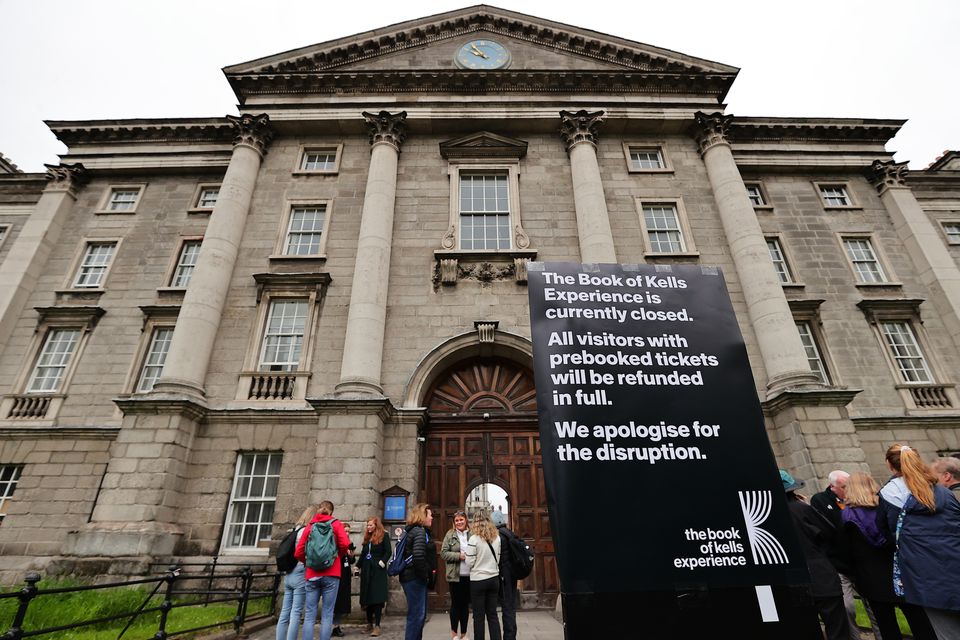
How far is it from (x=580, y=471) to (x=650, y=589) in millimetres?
689

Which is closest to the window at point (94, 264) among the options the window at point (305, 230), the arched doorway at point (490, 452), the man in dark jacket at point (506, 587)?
the window at point (305, 230)

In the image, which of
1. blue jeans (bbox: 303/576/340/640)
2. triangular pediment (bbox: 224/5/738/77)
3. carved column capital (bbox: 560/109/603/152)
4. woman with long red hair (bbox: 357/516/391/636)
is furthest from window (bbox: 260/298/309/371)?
carved column capital (bbox: 560/109/603/152)

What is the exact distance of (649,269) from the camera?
362 centimetres

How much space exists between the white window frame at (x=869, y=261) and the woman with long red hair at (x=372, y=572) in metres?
18.3

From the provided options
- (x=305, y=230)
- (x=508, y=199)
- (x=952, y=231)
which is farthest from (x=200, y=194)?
(x=952, y=231)

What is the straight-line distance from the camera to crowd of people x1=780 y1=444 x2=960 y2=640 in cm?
362

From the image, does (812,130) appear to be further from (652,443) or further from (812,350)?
(652,443)

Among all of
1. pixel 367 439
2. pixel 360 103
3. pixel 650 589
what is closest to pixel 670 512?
pixel 650 589

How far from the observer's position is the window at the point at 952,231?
1939 centimetres

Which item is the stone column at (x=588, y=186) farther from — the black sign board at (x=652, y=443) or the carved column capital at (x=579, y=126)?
the black sign board at (x=652, y=443)

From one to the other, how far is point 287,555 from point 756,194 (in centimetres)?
2049

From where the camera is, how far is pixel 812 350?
1570cm

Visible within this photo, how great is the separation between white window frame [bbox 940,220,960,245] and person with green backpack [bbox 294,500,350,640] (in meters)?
25.7

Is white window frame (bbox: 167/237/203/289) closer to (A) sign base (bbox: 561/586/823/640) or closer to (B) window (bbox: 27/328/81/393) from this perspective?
(B) window (bbox: 27/328/81/393)
